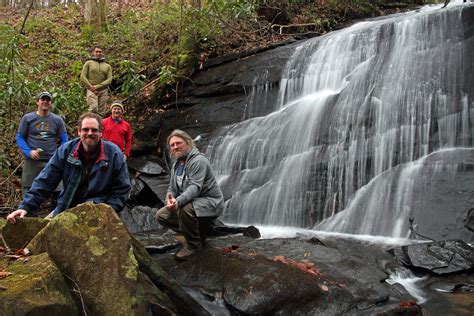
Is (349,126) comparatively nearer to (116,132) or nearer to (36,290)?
(116,132)

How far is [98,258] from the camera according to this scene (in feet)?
12.1

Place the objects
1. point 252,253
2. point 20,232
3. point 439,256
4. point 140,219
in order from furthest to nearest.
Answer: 1. point 140,219
2. point 252,253
3. point 439,256
4. point 20,232

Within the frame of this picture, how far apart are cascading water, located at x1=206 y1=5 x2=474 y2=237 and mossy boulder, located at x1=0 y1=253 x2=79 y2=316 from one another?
4822 millimetres

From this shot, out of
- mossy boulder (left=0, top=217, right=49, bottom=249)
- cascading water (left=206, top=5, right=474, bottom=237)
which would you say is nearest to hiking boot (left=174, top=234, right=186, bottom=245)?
cascading water (left=206, top=5, right=474, bottom=237)

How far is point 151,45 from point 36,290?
516 inches

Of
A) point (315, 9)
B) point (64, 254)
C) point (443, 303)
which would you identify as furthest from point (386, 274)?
point (315, 9)

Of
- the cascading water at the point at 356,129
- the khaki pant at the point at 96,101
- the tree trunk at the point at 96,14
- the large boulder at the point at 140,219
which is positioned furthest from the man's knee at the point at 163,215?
the tree trunk at the point at 96,14

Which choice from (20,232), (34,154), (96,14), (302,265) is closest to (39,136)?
(34,154)

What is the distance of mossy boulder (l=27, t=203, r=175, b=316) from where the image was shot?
3576mm

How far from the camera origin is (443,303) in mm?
4598

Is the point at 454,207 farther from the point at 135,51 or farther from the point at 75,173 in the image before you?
the point at 135,51

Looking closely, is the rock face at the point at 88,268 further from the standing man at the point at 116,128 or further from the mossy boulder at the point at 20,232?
the standing man at the point at 116,128

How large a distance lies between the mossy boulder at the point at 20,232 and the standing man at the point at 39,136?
7.55 ft

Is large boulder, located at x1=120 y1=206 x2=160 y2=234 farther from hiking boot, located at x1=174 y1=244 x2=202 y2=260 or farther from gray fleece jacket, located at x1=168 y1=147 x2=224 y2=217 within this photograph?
gray fleece jacket, located at x1=168 y1=147 x2=224 y2=217
